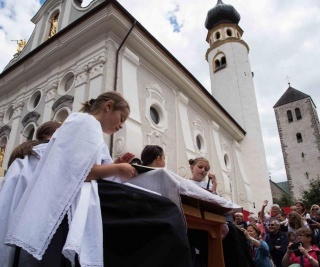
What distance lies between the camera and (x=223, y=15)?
24906 millimetres

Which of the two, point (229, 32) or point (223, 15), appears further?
point (223, 15)

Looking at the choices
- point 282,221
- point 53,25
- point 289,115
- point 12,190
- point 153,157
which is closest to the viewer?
point 12,190

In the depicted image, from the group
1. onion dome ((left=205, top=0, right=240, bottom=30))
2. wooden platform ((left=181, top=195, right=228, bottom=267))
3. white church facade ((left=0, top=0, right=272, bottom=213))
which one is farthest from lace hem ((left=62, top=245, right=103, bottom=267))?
onion dome ((left=205, top=0, right=240, bottom=30))

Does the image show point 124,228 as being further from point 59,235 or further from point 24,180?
point 24,180

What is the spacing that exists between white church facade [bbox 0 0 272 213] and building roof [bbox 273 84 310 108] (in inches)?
1094

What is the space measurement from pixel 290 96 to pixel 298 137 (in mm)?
7472

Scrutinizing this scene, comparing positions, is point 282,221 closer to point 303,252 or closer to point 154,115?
point 303,252

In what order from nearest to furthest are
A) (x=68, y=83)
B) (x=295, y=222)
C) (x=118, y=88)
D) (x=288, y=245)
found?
(x=288, y=245) → (x=295, y=222) → (x=118, y=88) → (x=68, y=83)

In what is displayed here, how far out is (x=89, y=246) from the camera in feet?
4.85

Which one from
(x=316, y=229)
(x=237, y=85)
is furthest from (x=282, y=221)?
(x=237, y=85)

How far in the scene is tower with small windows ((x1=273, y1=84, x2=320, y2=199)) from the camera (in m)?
35.4

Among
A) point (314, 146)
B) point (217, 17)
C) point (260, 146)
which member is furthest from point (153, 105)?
point (314, 146)

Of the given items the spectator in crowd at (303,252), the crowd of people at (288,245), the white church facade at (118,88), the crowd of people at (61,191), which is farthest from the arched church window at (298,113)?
the crowd of people at (61,191)

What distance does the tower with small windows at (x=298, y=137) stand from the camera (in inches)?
1393
